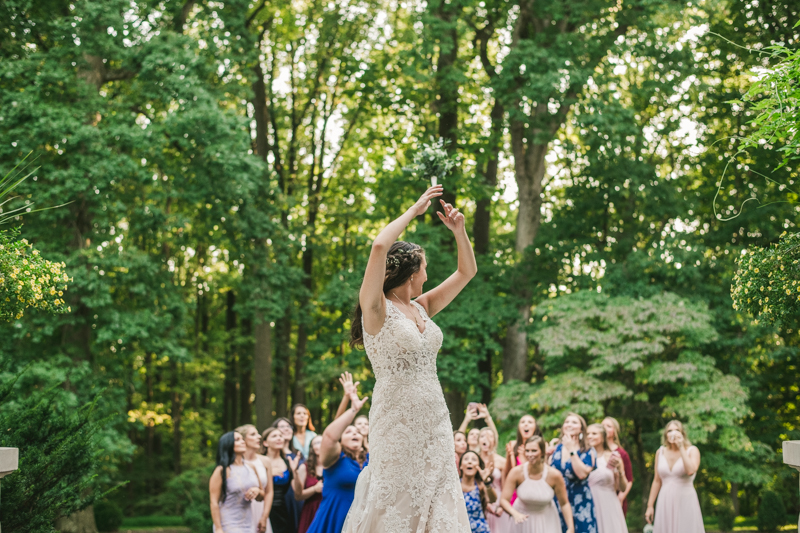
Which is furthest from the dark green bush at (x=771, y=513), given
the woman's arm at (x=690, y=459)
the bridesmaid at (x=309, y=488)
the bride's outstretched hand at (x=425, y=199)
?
the bride's outstretched hand at (x=425, y=199)

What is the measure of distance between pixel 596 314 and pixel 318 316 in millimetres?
11146

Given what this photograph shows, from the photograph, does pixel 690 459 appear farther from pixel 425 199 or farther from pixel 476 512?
pixel 425 199

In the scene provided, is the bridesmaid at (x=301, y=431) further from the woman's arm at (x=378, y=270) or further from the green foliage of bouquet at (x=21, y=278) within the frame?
the woman's arm at (x=378, y=270)

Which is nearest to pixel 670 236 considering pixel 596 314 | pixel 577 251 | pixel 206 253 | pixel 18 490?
pixel 577 251

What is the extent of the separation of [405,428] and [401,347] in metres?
0.35

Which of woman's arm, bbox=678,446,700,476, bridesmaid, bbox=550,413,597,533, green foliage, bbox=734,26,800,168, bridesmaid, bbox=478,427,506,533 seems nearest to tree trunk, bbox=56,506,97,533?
bridesmaid, bbox=478,427,506,533

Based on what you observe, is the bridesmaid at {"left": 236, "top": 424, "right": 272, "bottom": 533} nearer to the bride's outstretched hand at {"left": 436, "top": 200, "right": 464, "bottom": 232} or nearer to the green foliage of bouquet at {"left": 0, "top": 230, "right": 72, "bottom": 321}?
the green foliage of bouquet at {"left": 0, "top": 230, "right": 72, "bottom": 321}

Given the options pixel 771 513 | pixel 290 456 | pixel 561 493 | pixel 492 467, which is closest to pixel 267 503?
pixel 290 456

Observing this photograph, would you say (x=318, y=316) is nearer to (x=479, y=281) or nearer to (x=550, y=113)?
(x=479, y=281)

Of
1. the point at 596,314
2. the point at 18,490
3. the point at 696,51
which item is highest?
the point at 696,51

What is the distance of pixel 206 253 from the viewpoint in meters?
21.5

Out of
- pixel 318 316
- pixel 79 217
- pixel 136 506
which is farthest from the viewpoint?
pixel 318 316

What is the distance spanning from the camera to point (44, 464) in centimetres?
514

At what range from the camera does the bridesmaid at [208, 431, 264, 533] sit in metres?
6.14
